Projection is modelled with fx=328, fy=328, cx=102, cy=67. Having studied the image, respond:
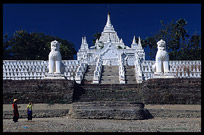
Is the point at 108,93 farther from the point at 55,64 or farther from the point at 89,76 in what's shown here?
the point at 89,76

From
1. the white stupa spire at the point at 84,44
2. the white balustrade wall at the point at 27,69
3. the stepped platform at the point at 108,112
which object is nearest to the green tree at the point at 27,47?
Result: the white stupa spire at the point at 84,44

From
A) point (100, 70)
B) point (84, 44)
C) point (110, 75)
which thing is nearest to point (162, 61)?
point (110, 75)

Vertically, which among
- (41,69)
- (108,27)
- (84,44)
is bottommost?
(41,69)

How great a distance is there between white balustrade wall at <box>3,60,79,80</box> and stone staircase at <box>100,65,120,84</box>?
263 cm

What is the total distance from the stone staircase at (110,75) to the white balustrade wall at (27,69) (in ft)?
8.62

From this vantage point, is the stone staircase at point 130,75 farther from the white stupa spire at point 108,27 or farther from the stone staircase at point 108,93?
the white stupa spire at point 108,27

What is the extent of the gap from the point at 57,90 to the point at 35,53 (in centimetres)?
2452

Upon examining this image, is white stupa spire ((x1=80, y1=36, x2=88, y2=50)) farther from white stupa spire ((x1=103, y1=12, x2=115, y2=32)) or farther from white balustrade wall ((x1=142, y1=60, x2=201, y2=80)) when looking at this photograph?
white balustrade wall ((x1=142, y1=60, x2=201, y2=80))

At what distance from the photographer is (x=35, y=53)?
3912cm

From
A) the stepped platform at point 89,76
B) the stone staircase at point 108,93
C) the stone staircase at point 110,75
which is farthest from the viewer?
the stepped platform at point 89,76

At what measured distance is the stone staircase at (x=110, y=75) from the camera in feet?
71.6

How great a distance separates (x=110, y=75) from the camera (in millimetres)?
23797

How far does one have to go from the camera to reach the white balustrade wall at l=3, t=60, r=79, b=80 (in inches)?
1005

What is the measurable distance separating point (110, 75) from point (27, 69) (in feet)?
22.8
